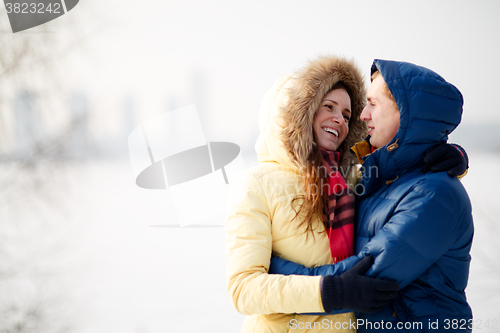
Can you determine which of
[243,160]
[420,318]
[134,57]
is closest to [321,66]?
[420,318]

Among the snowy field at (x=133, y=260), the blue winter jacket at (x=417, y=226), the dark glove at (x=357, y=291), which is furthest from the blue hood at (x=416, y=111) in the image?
the snowy field at (x=133, y=260)

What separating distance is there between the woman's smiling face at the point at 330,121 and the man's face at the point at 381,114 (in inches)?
5.3

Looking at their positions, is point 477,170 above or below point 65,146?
below

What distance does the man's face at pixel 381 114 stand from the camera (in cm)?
108

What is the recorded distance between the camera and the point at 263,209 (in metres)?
1.06

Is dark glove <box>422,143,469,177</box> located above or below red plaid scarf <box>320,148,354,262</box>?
above

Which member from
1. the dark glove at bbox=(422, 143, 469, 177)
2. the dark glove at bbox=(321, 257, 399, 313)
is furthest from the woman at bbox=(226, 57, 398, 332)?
the dark glove at bbox=(422, 143, 469, 177)

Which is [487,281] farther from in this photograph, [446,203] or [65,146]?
[65,146]

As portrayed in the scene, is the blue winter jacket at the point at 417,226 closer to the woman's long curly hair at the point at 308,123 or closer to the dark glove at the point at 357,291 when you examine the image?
the dark glove at the point at 357,291

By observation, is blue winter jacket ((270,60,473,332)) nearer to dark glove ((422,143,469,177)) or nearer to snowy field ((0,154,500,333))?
dark glove ((422,143,469,177))

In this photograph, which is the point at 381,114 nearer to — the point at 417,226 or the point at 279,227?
the point at 417,226

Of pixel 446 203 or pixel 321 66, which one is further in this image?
pixel 321 66

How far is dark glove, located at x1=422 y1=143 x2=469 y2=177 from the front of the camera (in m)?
0.97

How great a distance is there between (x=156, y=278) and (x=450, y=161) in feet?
6.36
